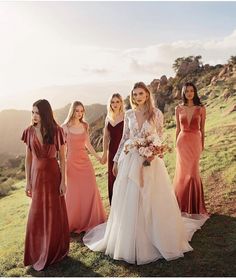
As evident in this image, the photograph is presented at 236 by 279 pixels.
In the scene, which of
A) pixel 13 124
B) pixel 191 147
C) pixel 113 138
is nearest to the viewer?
pixel 191 147

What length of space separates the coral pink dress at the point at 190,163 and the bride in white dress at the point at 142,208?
6.88 ft

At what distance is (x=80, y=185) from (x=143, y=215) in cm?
247

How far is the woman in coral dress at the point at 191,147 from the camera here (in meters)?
9.48

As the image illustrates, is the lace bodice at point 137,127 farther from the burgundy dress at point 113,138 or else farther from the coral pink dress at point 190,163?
the coral pink dress at point 190,163

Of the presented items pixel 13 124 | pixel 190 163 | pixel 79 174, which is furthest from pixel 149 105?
pixel 13 124

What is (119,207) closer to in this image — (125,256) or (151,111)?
(125,256)

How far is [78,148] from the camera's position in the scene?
9.14 meters

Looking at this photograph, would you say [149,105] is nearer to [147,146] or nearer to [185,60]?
[147,146]

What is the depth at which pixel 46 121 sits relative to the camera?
7043 mm

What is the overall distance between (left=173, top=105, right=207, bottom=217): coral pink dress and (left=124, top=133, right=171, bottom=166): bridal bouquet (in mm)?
2483

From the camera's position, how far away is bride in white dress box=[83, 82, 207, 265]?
22.6ft

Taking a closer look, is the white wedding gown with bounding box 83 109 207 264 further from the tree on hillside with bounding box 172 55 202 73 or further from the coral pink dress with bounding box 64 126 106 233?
the tree on hillside with bounding box 172 55 202 73

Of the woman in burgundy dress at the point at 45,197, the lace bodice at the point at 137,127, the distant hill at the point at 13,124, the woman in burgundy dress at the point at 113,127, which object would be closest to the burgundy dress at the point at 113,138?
the woman in burgundy dress at the point at 113,127

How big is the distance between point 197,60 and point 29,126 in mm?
54748
